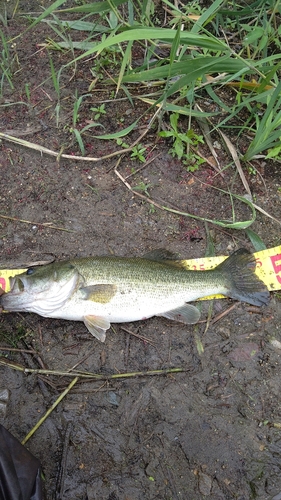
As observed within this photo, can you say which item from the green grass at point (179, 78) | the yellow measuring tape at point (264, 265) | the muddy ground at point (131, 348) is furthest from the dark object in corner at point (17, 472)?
the green grass at point (179, 78)

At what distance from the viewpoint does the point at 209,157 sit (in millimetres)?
4363

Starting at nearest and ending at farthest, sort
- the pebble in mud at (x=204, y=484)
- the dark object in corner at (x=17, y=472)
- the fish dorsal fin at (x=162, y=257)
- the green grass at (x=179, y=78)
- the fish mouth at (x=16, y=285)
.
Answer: the dark object in corner at (x=17, y=472) → the pebble in mud at (x=204, y=484) → the fish mouth at (x=16, y=285) → the fish dorsal fin at (x=162, y=257) → the green grass at (x=179, y=78)

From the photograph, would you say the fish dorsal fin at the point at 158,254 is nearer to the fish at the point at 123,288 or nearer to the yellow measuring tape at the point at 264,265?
the fish at the point at 123,288

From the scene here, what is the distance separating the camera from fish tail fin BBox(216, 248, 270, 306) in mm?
3754

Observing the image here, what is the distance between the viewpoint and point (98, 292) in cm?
348

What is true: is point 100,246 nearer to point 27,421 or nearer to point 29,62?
point 27,421

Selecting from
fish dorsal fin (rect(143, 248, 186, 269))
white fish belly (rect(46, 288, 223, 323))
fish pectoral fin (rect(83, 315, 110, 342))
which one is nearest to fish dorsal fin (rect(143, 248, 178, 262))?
fish dorsal fin (rect(143, 248, 186, 269))

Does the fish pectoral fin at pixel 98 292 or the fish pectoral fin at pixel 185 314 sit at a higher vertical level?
the fish pectoral fin at pixel 98 292

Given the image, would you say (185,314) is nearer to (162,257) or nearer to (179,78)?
(162,257)

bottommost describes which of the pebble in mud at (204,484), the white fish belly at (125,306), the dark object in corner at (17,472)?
the pebble in mud at (204,484)

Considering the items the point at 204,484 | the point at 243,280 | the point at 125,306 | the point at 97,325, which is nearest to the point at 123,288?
the point at 125,306

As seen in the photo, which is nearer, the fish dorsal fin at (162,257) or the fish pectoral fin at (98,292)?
the fish pectoral fin at (98,292)

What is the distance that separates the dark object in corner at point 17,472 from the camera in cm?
288

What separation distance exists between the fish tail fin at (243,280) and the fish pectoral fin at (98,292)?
1.06 meters
